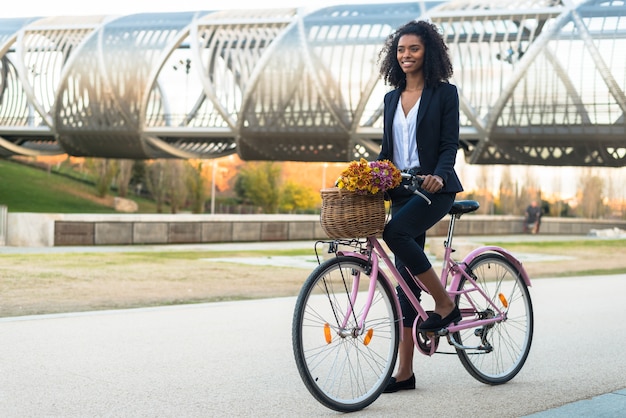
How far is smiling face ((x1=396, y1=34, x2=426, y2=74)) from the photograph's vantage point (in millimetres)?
4734

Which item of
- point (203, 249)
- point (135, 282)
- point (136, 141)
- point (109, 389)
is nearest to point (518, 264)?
point (109, 389)

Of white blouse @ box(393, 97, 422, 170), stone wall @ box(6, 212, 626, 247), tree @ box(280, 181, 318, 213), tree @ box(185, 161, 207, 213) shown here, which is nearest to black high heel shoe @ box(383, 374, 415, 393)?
white blouse @ box(393, 97, 422, 170)

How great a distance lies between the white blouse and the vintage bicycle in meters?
0.25

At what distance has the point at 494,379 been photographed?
200 inches

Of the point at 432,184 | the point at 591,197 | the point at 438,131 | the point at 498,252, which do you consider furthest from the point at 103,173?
the point at 432,184

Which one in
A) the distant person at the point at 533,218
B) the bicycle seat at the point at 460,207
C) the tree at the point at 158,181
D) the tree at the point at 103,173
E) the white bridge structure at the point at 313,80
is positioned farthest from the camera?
the tree at the point at 103,173

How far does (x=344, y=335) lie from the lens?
434 centimetres

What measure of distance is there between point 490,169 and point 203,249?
169 ft

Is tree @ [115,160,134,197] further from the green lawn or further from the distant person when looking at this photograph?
the distant person

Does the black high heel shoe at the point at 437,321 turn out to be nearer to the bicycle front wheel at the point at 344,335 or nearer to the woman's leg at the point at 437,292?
the woman's leg at the point at 437,292

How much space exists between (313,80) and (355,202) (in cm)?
4450

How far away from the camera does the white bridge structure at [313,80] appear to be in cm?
4431

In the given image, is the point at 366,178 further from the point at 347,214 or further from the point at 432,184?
the point at 432,184

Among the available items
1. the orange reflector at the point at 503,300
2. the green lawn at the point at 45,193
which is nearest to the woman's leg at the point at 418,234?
the orange reflector at the point at 503,300
